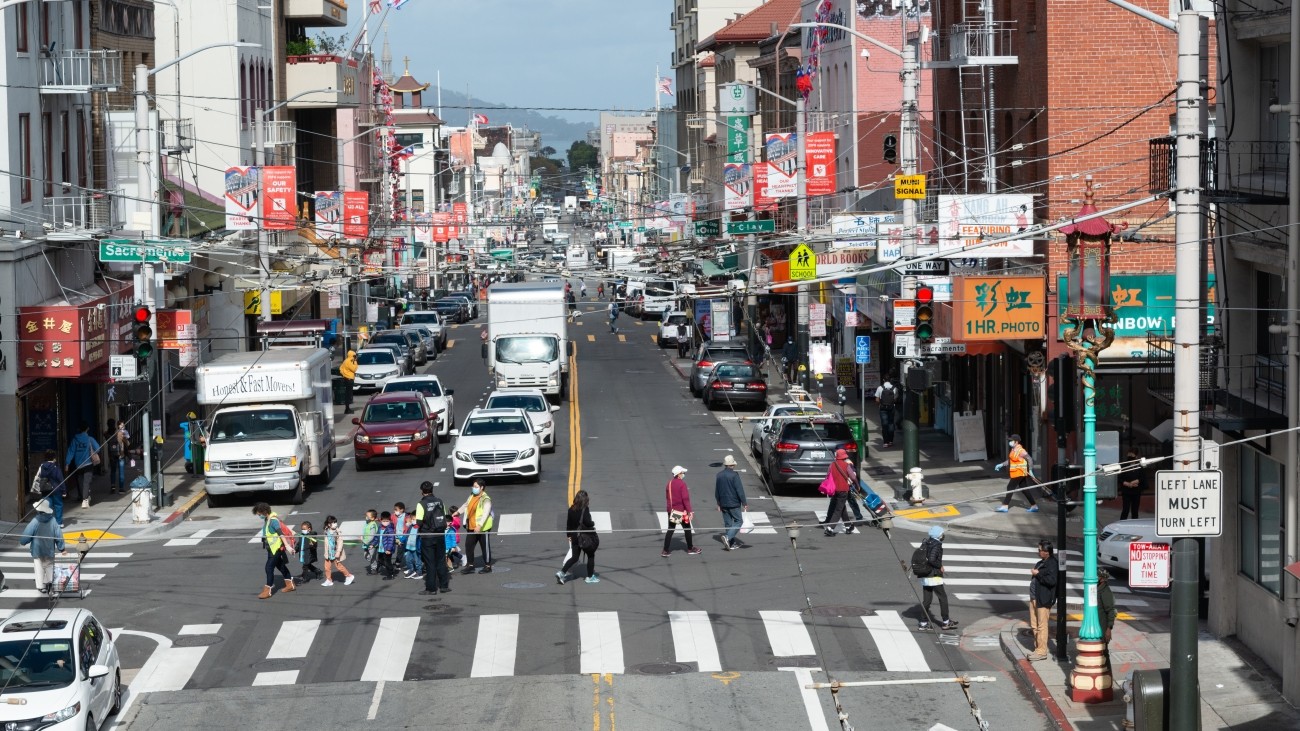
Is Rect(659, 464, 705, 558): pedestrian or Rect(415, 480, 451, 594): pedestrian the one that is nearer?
Rect(415, 480, 451, 594): pedestrian

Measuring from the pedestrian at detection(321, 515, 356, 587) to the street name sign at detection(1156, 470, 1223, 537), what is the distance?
13.2 m

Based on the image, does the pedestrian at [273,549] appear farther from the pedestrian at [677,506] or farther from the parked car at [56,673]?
the pedestrian at [677,506]

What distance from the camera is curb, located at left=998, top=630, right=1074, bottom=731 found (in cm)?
1752

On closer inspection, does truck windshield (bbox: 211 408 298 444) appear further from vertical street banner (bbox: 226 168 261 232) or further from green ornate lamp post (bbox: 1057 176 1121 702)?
green ornate lamp post (bbox: 1057 176 1121 702)

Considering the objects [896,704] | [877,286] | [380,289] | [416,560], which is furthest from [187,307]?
[380,289]

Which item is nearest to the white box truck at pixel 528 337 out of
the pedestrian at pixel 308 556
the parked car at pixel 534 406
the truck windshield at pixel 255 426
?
the parked car at pixel 534 406

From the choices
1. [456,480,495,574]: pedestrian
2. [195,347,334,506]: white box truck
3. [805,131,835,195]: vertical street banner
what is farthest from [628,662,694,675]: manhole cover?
[805,131,835,195]: vertical street banner

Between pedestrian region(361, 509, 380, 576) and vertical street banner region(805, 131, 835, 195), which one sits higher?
vertical street banner region(805, 131, 835, 195)

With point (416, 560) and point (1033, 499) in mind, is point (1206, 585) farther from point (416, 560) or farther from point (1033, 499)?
point (416, 560)

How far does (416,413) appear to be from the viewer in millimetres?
Answer: 38000

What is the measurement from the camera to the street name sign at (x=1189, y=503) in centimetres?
1531

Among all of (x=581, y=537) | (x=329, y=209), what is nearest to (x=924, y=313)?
(x=581, y=537)

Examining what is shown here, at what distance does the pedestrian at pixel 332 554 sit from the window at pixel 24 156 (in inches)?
494

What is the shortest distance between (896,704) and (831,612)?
4485 mm
